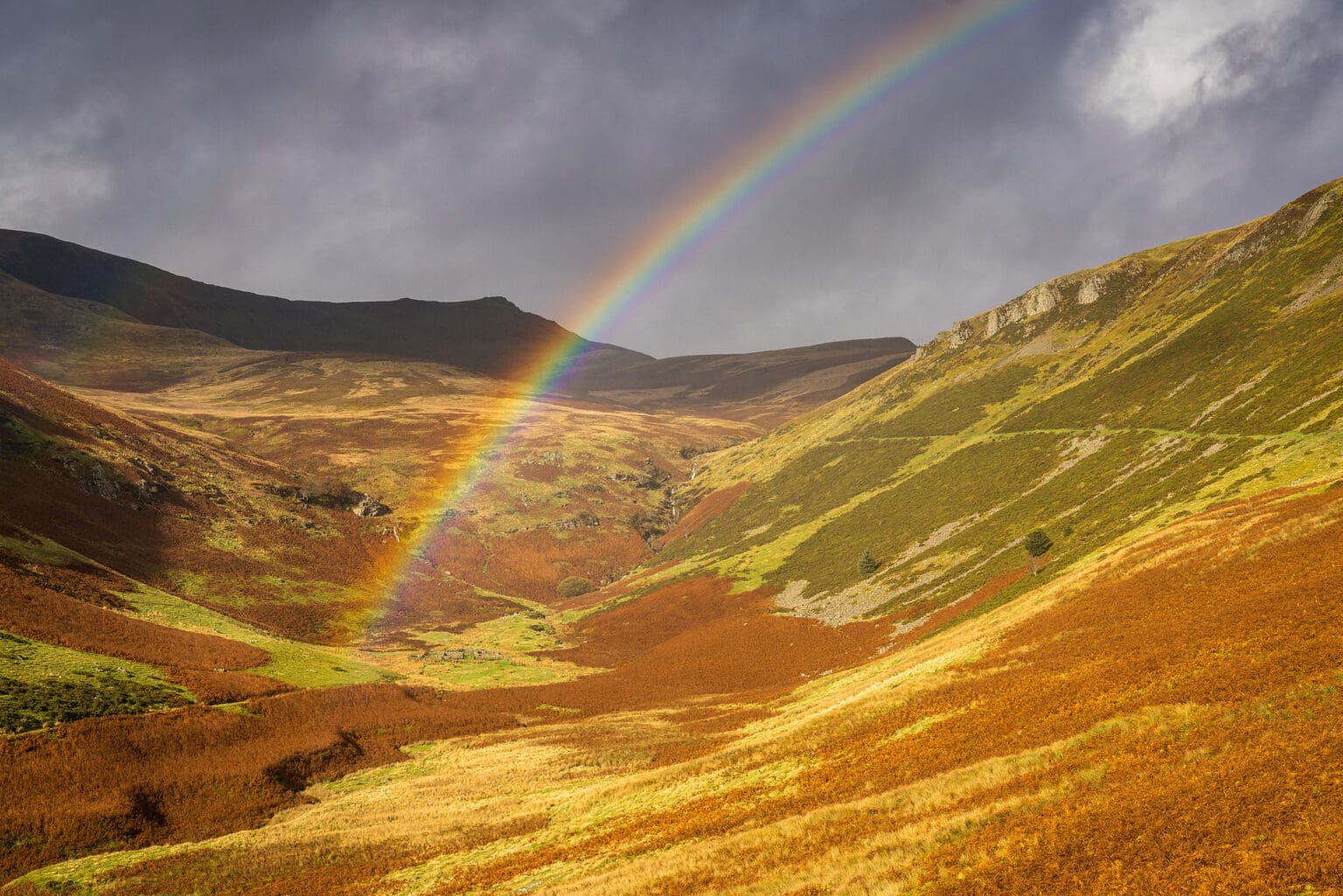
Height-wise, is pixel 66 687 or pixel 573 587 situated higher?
pixel 66 687

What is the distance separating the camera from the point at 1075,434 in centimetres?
7462

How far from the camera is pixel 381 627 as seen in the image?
7569cm

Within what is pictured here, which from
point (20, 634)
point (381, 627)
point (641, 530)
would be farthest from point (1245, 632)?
point (641, 530)

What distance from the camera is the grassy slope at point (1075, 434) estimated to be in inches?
1950

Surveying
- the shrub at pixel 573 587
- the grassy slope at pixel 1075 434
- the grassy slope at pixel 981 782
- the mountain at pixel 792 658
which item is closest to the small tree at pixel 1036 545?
the grassy slope at pixel 1075 434

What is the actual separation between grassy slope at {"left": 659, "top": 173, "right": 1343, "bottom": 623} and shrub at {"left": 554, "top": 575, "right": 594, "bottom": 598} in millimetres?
17915

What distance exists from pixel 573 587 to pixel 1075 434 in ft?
253

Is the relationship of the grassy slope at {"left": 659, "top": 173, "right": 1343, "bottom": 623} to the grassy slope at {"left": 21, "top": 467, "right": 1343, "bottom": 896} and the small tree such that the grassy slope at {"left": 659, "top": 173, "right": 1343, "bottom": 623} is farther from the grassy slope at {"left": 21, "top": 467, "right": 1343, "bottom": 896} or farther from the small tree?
the grassy slope at {"left": 21, "top": 467, "right": 1343, "bottom": 896}

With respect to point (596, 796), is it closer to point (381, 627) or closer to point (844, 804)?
point (844, 804)

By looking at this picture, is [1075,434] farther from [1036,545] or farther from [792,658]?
[792,658]

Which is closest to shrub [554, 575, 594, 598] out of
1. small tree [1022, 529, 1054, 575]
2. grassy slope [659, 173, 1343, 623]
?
grassy slope [659, 173, 1343, 623]

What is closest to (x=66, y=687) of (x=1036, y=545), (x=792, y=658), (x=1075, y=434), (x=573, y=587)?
(x=792, y=658)

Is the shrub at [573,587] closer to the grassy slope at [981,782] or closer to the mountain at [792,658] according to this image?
the mountain at [792,658]

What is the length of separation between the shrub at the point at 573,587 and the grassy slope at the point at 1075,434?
17.9 m
